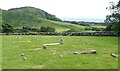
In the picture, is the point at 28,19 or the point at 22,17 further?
the point at 28,19

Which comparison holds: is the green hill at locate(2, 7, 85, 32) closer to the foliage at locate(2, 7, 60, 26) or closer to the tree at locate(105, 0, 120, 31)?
the foliage at locate(2, 7, 60, 26)

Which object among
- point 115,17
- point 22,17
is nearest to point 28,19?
point 22,17

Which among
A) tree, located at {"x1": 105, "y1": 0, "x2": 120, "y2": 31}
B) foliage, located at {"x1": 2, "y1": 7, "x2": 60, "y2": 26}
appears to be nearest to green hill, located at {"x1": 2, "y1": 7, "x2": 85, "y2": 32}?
→ foliage, located at {"x1": 2, "y1": 7, "x2": 60, "y2": 26}

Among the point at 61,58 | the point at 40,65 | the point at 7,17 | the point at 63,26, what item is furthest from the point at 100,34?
the point at 7,17

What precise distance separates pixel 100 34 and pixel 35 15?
136 metres

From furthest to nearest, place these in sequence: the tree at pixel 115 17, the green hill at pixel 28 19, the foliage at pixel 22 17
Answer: the foliage at pixel 22 17, the green hill at pixel 28 19, the tree at pixel 115 17

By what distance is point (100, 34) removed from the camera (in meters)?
50.8

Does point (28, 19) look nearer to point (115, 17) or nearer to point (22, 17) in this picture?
point (22, 17)

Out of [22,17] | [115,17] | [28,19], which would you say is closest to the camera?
[115,17]

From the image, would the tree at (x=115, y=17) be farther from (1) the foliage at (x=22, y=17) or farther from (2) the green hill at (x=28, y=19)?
(1) the foliage at (x=22, y=17)

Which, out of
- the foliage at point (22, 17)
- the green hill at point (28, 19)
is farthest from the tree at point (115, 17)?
the foliage at point (22, 17)

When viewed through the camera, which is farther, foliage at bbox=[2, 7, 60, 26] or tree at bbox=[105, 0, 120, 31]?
foliage at bbox=[2, 7, 60, 26]

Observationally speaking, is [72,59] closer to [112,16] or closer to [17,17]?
[112,16]

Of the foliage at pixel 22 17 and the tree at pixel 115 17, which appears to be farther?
the foliage at pixel 22 17
